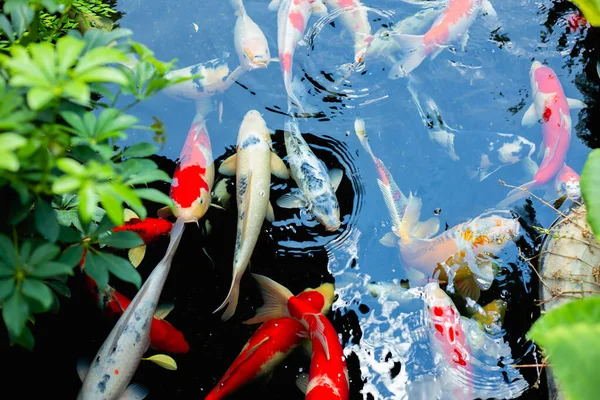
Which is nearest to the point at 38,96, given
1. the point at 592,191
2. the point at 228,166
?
the point at 592,191

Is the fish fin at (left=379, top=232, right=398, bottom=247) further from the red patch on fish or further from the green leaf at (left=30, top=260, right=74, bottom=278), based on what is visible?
the green leaf at (left=30, top=260, right=74, bottom=278)

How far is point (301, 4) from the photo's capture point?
15.2 ft

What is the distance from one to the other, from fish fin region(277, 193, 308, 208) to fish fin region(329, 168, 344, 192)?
0.24 metres

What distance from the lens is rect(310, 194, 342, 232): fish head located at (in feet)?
12.3

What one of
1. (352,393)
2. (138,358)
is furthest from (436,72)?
(138,358)

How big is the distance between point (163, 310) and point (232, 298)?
429 millimetres

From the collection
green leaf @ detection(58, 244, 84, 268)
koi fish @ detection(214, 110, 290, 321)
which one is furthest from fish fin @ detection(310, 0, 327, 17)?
green leaf @ detection(58, 244, 84, 268)

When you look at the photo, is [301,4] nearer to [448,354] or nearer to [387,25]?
[387,25]

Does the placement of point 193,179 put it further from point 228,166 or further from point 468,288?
point 468,288

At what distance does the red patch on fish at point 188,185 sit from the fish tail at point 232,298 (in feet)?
2.00

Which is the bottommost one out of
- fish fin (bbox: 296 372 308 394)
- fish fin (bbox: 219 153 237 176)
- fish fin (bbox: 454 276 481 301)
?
fish fin (bbox: 296 372 308 394)

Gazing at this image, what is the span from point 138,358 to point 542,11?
4.19 metres

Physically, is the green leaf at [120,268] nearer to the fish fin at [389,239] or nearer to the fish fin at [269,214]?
the fish fin at [269,214]

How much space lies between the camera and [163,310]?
11.2 feet
